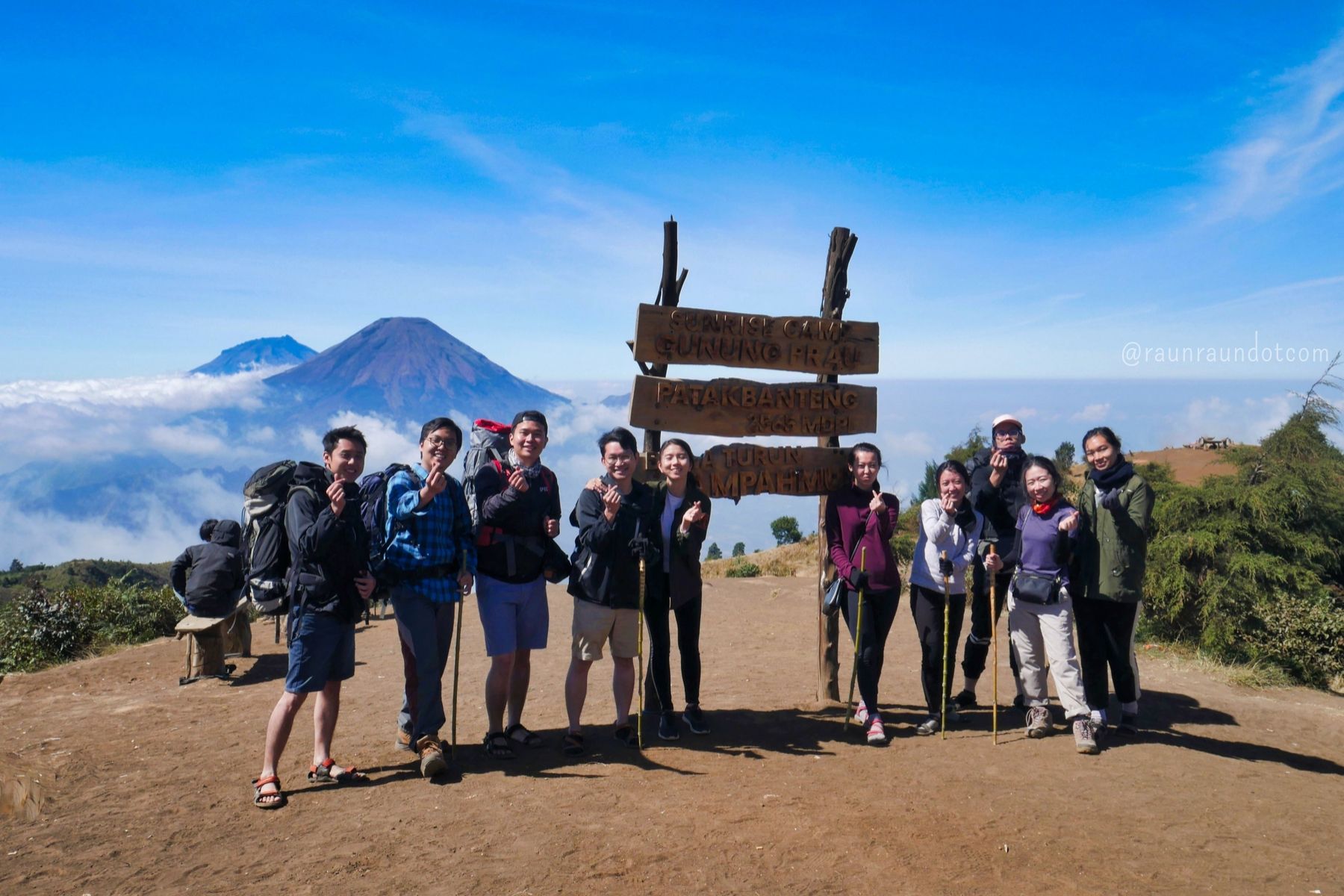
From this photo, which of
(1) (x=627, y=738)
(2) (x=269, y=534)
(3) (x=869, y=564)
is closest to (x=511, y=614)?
(1) (x=627, y=738)

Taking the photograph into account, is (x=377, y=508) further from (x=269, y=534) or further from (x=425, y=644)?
(x=425, y=644)

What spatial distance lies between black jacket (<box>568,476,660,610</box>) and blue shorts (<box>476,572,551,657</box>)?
0.30 meters

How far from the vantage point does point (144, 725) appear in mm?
7008

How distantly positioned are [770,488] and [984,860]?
3.30 metres

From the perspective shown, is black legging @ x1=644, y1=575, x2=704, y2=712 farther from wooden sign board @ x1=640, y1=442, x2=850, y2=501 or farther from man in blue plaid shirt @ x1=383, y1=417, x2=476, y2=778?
man in blue plaid shirt @ x1=383, y1=417, x2=476, y2=778

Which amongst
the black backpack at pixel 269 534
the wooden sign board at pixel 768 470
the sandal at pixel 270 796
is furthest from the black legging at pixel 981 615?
the sandal at pixel 270 796

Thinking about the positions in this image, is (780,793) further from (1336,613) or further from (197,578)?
(1336,613)

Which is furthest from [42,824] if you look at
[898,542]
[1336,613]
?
[898,542]

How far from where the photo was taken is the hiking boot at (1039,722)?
19.6 feet

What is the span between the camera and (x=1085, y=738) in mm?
5703

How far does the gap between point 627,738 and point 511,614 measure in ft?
4.27

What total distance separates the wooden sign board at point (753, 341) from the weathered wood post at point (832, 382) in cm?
17

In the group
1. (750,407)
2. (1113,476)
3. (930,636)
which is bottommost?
(930,636)

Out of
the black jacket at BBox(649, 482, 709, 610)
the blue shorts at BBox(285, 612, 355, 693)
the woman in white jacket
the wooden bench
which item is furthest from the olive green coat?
the wooden bench
